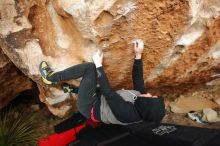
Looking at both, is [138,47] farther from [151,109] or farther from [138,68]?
[151,109]

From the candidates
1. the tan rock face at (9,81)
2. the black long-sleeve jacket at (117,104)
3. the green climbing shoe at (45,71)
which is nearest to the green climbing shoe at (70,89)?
the green climbing shoe at (45,71)

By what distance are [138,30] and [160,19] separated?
11.1 inches

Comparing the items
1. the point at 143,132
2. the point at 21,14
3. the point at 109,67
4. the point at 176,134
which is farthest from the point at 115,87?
the point at 21,14

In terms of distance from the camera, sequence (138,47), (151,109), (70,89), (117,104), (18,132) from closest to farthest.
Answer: (151,109)
(117,104)
(138,47)
(70,89)
(18,132)

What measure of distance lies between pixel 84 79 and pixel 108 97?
41cm

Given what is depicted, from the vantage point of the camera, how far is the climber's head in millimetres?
4227

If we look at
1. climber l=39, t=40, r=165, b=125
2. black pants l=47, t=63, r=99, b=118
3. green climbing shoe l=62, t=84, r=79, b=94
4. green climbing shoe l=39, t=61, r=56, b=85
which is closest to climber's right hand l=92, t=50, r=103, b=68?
climber l=39, t=40, r=165, b=125

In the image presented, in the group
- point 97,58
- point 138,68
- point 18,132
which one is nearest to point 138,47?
point 138,68

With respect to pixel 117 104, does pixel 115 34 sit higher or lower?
higher

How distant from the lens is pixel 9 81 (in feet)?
20.6

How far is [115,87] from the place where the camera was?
5.27 meters

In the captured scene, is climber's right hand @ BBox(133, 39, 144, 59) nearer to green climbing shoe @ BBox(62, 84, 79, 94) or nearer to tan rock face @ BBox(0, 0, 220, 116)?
tan rock face @ BBox(0, 0, 220, 116)

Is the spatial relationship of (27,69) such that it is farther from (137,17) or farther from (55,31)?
(137,17)

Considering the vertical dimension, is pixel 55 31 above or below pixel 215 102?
above
